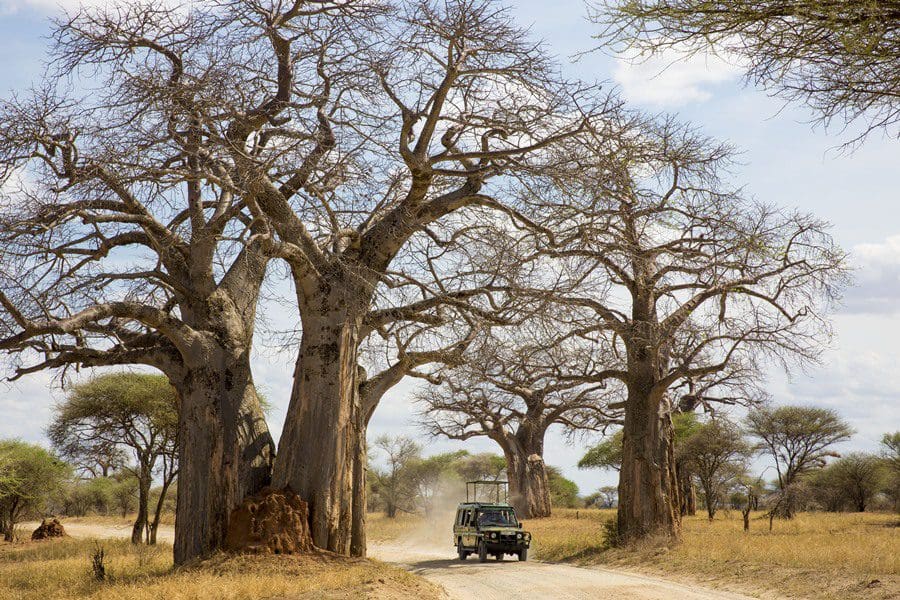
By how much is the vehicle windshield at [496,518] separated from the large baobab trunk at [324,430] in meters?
7.24

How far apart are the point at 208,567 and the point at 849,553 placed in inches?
391

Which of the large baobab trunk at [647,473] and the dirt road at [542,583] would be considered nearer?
the dirt road at [542,583]

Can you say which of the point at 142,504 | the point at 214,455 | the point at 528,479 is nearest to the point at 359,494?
the point at 214,455

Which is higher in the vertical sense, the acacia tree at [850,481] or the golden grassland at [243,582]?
the acacia tree at [850,481]

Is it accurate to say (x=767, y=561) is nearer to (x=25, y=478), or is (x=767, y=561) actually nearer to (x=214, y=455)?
(x=214, y=455)

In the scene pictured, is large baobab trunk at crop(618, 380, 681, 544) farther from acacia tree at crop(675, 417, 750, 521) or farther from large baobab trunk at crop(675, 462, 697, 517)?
large baobab trunk at crop(675, 462, 697, 517)

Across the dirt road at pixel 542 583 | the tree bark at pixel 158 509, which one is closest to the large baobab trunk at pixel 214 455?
the dirt road at pixel 542 583

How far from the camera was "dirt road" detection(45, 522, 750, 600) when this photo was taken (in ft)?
37.1

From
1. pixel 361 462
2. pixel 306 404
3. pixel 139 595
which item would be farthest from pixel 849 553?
pixel 139 595

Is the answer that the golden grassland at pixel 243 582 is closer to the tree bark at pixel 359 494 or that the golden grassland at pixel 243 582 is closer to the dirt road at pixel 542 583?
the tree bark at pixel 359 494

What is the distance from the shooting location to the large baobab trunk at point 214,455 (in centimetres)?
1126

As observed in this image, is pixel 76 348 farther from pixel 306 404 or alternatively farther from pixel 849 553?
pixel 849 553

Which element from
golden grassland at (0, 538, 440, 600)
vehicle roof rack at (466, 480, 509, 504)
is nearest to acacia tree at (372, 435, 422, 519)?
vehicle roof rack at (466, 480, 509, 504)

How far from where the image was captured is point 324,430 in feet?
36.9
